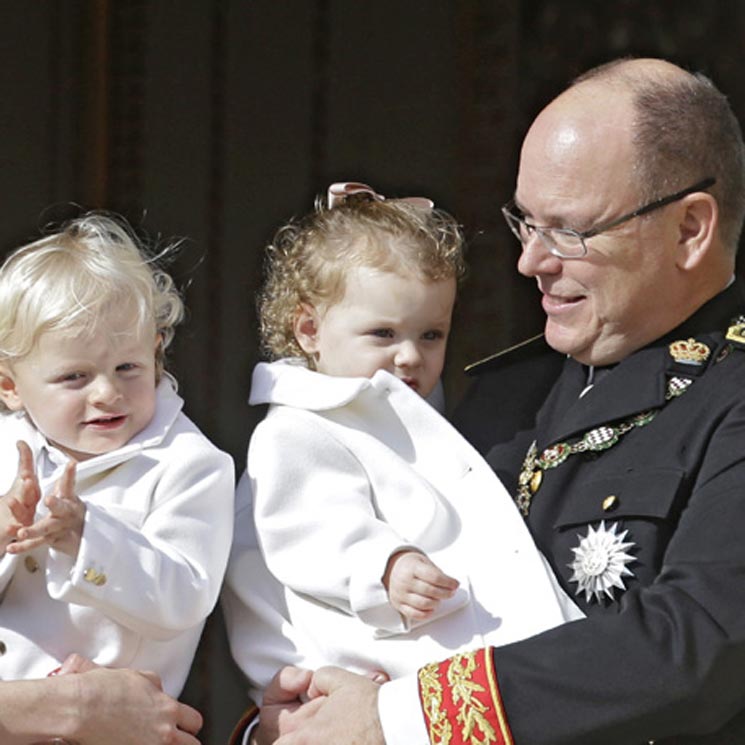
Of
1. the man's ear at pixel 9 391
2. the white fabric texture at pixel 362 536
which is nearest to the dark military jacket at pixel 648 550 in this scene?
the white fabric texture at pixel 362 536

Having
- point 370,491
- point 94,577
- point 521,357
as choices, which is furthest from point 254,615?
point 521,357

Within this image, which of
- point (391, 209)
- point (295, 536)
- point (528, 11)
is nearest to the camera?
point (295, 536)

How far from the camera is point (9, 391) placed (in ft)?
11.8

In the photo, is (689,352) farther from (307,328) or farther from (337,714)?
(337,714)

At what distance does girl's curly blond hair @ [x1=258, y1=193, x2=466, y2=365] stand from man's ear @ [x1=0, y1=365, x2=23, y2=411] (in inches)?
22.9

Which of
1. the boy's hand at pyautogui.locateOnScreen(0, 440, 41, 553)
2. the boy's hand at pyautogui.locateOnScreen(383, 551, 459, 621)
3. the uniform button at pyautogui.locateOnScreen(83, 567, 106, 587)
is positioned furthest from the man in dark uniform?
the boy's hand at pyautogui.locateOnScreen(0, 440, 41, 553)

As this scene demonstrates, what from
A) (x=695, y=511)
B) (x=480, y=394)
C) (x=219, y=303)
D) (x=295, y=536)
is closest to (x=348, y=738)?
(x=295, y=536)

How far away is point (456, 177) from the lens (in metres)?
5.43

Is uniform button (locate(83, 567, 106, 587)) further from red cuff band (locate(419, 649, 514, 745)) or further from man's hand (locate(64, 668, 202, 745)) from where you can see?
red cuff band (locate(419, 649, 514, 745))

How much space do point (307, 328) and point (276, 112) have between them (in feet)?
5.42

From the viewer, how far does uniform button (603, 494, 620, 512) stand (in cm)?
338

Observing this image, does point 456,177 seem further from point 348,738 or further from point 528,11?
point 348,738

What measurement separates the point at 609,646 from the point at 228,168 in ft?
8.61

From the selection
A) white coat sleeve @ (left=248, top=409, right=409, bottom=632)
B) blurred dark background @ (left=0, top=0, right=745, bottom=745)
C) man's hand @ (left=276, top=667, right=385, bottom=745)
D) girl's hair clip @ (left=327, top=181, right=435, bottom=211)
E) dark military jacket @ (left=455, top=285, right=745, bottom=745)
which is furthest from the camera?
blurred dark background @ (left=0, top=0, right=745, bottom=745)
